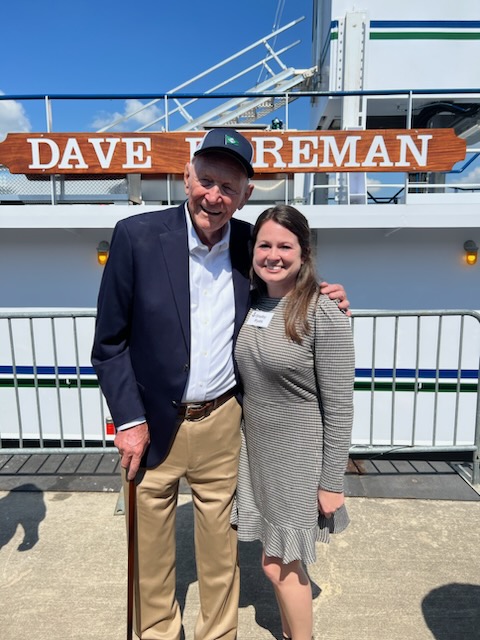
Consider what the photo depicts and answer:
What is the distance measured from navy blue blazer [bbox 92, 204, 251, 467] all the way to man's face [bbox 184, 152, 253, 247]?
130 millimetres

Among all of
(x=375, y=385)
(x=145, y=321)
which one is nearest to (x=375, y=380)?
(x=375, y=385)

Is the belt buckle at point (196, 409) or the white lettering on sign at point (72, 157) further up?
the white lettering on sign at point (72, 157)

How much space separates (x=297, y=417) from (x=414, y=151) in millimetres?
3995

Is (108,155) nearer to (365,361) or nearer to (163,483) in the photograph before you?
(365,361)

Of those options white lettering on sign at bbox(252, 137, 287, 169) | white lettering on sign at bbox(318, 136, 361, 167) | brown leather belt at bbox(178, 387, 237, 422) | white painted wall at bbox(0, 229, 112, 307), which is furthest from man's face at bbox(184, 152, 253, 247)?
white painted wall at bbox(0, 229, 112, 307)

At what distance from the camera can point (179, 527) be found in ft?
10.0

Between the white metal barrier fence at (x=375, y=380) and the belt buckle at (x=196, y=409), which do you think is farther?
the white metal barrier fence at (x=375, y=380)

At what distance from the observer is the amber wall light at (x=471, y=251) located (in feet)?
15.9

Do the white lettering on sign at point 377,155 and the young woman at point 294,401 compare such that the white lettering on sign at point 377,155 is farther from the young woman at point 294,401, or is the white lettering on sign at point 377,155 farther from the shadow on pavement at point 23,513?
the shadow on pavement at point 23,513

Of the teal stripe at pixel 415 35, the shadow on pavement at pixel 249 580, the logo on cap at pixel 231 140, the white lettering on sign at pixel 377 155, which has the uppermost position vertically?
the teal stripe at pixel 415 35

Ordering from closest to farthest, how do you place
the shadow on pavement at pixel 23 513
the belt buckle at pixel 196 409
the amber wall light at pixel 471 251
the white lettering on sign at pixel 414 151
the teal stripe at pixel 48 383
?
the belt buckle at pixel 196 409, the shadow on pavement at pixel 23 513, the white lettering on sign at pixel 414 151, the amber wall light at pixel 471 251, the teal stripe at pixel 48 383

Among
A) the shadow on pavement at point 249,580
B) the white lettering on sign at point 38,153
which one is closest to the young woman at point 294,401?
the shadow on pavement at point 249,580

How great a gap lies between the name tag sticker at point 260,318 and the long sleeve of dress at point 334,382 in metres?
0.20

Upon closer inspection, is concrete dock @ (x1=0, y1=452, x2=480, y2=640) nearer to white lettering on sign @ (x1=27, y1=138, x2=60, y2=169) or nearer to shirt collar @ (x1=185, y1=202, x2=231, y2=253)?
shirt collar @ (x1=185, y1=202, x2=231, y2=253)
